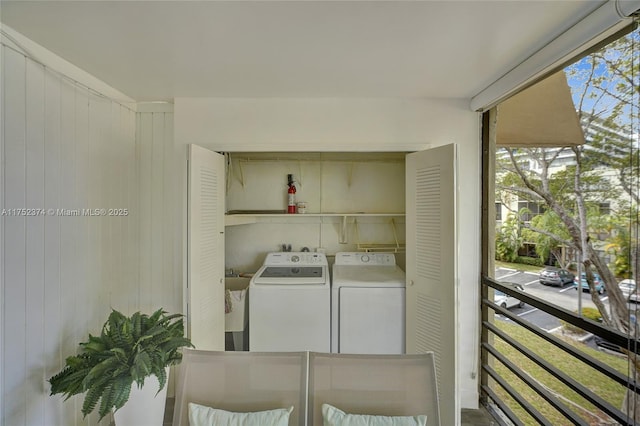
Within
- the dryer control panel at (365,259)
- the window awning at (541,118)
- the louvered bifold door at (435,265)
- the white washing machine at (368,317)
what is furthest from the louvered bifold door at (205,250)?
the window awning at (541,118)

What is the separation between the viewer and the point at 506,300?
2145 mm

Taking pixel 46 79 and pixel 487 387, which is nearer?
pixel 46 79

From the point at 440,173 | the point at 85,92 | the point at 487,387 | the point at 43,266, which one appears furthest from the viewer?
the point at 487,387

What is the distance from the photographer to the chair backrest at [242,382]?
1.33 m

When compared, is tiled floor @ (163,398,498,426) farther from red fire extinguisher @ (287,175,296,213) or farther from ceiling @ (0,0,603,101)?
ceiling @ (0,0,603,101)

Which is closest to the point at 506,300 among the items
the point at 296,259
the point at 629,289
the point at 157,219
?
the point at 629,289

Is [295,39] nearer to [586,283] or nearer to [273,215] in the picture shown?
[273,215]

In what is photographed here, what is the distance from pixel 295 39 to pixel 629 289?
1.98 meters

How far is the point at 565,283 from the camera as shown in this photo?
174cm

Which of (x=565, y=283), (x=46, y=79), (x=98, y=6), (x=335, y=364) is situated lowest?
(x=335, y=364)

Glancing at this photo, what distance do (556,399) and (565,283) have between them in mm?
696

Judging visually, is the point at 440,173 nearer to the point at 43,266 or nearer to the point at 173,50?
the point at 173,50

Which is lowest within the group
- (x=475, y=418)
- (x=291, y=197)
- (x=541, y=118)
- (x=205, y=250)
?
(x=475, y=418)

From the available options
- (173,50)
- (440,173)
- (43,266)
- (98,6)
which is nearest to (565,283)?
(440,173)
